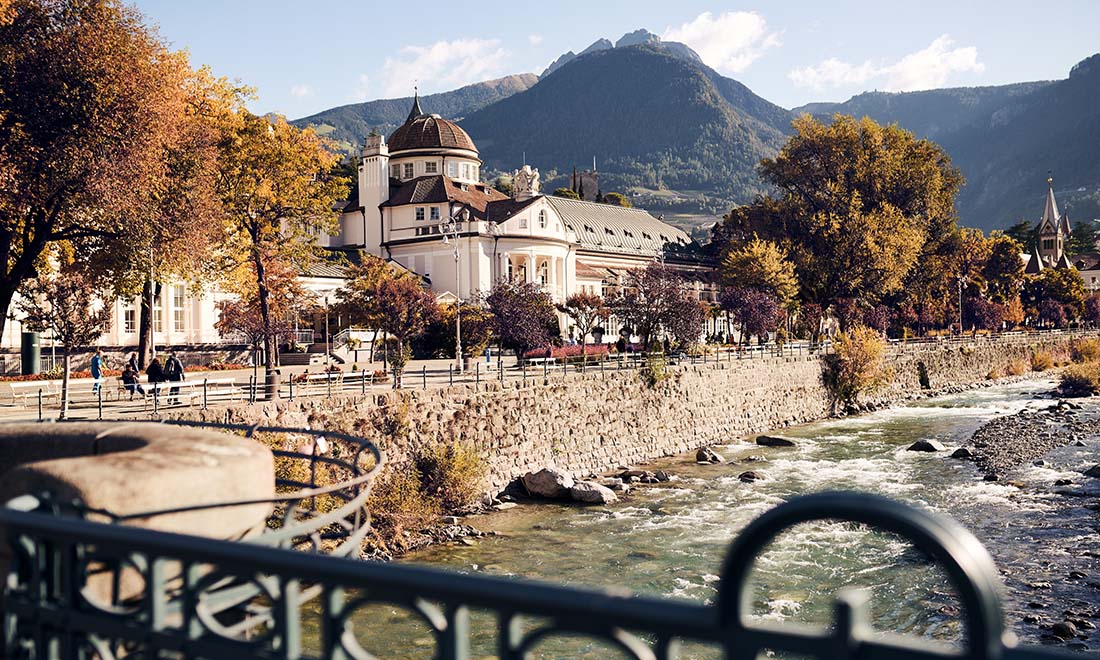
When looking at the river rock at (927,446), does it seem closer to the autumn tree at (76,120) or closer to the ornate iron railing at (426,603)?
the autumn tree at (76,120)

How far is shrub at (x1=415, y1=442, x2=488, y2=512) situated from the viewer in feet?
83.4

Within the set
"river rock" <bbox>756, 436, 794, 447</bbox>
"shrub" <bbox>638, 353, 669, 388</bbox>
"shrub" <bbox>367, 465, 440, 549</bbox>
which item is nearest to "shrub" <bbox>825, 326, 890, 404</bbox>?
"river rock" <bbox>756, 436, 794, 447</bbox>

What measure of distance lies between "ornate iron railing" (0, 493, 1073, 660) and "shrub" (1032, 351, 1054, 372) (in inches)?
3238

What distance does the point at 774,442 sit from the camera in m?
39.2

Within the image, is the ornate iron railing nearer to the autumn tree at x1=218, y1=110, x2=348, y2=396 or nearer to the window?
the autumn tree at x1=218, y1=110, x2=348, y2=396

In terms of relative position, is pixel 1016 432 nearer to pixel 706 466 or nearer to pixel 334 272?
pixel 706 466

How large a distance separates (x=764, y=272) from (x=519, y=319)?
21872 millimetres

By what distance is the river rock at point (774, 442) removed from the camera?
38.7m

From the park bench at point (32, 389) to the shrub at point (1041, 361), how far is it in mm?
72005

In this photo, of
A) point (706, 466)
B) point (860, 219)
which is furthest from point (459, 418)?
point (860, 219)

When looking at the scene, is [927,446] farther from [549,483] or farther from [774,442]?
[549,483]

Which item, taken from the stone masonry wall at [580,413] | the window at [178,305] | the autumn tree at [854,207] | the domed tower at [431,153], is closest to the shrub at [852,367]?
the stone masonry wall at [580,413]

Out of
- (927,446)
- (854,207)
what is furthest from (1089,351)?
(927,446)

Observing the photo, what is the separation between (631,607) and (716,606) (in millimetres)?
249
